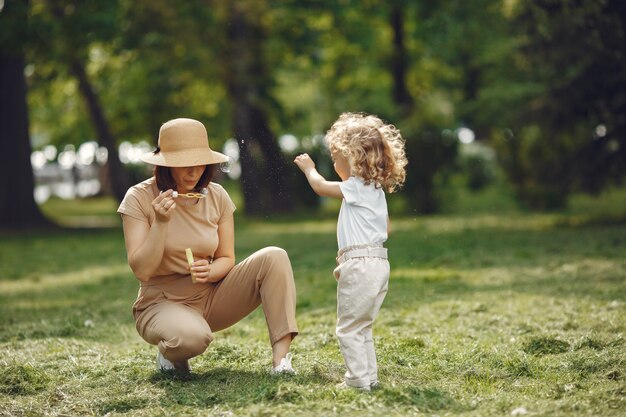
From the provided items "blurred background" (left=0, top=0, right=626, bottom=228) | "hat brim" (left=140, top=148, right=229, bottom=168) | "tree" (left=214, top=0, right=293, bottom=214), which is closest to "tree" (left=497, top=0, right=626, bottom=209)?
"blurred background" (left=0, top=0, right=626, bottom=228)

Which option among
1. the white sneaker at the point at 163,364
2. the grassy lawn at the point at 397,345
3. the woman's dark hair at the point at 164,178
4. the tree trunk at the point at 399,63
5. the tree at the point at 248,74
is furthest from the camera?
the tree trunk at the point at 399,63

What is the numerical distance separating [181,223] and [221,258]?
33 cm

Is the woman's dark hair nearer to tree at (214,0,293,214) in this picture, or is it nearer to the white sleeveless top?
the white sleeveless top

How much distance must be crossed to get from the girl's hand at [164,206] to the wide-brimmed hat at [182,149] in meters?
0.19

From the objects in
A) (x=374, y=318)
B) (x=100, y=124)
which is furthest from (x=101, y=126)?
(x=374, y=318)

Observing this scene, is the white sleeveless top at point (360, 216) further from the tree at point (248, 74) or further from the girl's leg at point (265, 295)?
the tree at point (248, 74)

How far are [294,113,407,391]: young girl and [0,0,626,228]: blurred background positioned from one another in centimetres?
464

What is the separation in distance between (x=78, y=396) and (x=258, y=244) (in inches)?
371

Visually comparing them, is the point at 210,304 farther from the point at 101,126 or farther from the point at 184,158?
the point at 101,126

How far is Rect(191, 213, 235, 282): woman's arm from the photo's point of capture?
16.9 feet

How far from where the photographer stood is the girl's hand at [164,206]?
4816 millimetres

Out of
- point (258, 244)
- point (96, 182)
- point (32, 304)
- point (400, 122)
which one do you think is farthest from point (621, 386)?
point (96, 182)

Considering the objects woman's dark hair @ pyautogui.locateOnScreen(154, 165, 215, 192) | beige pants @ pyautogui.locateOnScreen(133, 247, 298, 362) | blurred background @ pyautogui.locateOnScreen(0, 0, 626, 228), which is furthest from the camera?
blurred background @ pyautogui.locateOnScreen(0, 0, 626, 228)

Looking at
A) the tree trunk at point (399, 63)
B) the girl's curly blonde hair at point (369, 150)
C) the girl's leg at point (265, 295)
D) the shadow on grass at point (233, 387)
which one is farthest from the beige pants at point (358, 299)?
the tree trunk at point (399, 63)
